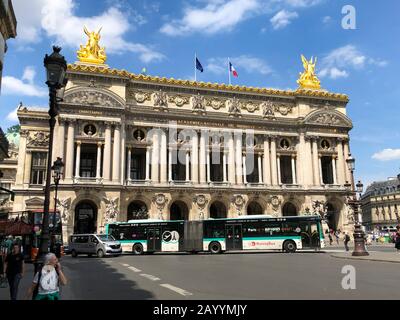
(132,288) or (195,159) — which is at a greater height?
(195,159)

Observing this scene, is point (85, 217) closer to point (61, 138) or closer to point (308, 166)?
point (61, 138)

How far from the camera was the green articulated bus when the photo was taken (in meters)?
33.7

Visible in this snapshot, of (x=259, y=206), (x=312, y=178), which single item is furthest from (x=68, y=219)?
(x=312, y=178)

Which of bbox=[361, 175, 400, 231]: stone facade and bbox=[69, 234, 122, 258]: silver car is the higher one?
bbox=[361, 175, 400, 231]: stone facade

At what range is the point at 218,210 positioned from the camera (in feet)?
180

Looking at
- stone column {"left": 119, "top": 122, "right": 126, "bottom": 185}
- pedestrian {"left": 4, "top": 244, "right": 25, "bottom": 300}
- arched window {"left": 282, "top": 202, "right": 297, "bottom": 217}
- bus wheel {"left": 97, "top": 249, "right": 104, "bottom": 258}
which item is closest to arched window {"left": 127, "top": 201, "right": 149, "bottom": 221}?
stone column {"left": 119, "top": 122, "right": 126, "bottom": 185}

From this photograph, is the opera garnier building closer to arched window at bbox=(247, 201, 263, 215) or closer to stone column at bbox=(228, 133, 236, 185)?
stone column at bbox=(228, 133, 236, 185)

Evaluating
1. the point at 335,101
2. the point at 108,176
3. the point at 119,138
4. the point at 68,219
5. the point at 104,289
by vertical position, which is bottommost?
the point at 104,289

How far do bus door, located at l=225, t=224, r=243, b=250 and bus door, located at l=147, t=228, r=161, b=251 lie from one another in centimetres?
594

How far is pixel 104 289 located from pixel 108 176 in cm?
3548

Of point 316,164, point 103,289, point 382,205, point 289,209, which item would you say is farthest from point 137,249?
point 382,205
